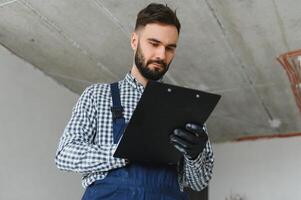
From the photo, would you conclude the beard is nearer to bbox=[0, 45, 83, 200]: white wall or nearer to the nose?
the nose

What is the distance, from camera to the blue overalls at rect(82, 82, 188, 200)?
1.10 m

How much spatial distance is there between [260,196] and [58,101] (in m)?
1.96

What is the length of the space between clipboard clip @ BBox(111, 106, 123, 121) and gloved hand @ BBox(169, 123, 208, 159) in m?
0.17

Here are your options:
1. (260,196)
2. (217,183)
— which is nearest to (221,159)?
(217,183)

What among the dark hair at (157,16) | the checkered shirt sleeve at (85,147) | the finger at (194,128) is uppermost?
the dark hair at (157,16)

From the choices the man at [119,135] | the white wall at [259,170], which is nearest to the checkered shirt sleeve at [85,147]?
the man at [119,135]

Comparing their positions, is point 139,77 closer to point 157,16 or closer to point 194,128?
point 157,16

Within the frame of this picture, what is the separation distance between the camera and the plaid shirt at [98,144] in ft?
3.67

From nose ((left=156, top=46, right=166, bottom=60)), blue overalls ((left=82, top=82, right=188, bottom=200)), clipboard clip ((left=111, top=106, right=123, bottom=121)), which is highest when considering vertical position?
nose ((left=156, top=46, right=166, bottom=60))

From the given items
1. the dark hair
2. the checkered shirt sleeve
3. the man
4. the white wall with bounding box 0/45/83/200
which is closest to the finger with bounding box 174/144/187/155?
the man

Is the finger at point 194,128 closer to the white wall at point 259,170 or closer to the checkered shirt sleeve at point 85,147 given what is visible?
the checkered shirt sleeve at point 85,147

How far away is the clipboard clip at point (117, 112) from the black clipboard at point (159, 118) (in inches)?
4.6

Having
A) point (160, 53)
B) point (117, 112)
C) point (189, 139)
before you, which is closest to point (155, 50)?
point (160, 53)

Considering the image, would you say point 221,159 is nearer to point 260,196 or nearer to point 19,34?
point 260,196
